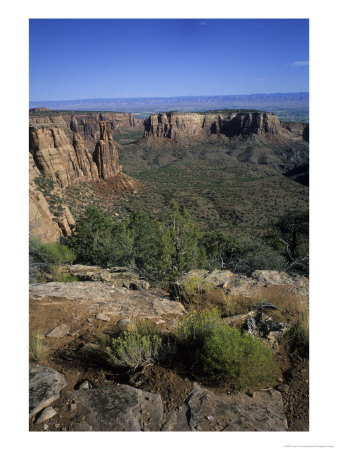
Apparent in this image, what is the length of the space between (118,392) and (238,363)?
1369mm

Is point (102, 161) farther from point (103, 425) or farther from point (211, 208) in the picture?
point (103, 425)

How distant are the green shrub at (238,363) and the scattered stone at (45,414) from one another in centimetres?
164

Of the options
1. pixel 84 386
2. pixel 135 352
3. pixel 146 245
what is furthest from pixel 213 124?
pixel 84 386

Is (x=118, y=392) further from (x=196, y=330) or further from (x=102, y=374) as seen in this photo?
(x=196, y=330)

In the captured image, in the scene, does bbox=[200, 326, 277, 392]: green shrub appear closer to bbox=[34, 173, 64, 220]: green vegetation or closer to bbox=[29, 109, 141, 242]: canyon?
bbox=[29, 109, 141, 242]: canyon

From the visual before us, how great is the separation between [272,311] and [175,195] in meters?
40.9

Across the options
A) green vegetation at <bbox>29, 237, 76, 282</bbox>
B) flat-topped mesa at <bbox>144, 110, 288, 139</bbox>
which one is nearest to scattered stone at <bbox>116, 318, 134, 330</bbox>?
green vegetation at <bbox>29, 237, 76, 282</bbox>

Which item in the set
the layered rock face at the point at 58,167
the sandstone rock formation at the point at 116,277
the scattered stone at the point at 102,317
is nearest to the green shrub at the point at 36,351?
the scattered stone at the point at 102,317

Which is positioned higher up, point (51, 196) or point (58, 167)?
point (58, 167)

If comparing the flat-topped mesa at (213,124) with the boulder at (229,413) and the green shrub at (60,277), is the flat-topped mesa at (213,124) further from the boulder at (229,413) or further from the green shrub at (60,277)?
the boulder at (229,413)

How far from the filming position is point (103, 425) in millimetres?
2602

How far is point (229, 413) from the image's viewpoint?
9.05 feet

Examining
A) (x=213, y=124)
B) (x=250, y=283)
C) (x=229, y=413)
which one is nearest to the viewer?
(x=229, y=413)

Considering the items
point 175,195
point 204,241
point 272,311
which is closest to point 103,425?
point 272,311
